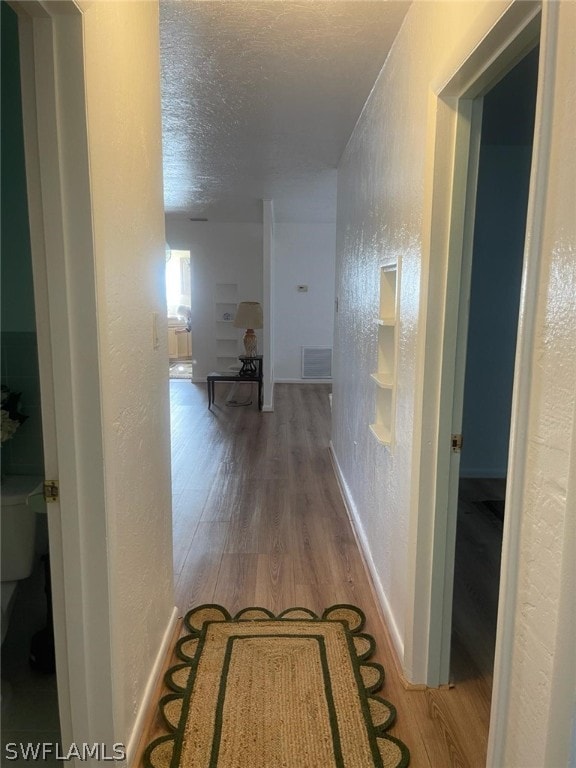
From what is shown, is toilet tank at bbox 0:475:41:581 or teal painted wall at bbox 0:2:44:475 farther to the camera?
toilet tank at bbox 0:475:41:581

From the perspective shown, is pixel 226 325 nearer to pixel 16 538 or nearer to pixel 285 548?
pixel 285 548

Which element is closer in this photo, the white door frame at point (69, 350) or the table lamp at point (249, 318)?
the white door frame at point (69, 350)

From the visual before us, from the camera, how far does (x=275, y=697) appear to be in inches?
70.8

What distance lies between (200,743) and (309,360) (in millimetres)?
6745

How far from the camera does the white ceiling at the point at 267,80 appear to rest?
6.43ft

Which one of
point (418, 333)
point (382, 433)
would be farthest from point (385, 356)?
point (418, 333)

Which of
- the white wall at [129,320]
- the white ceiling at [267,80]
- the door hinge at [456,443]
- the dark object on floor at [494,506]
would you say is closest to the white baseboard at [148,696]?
the white wall at [129,320]

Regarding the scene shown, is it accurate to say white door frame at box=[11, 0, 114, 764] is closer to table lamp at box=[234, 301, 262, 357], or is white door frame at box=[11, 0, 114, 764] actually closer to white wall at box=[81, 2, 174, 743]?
white wall at box=[81, 2, 174, 743]

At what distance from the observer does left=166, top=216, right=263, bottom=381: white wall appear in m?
7.90

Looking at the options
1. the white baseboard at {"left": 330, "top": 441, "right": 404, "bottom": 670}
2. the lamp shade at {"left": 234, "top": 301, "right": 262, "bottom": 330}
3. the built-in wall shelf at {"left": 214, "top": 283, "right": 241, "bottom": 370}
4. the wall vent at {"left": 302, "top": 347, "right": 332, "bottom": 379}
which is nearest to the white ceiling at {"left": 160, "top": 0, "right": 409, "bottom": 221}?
the lamp shade at {"left": 234, "top": 301, "right": 262, "bottom": 330}

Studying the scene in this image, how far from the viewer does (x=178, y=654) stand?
6.64ft

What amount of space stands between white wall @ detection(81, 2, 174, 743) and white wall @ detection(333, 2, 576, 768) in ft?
2.97

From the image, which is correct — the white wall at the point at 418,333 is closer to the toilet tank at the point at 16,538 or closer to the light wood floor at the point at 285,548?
the light wood floor at the point at 285,548

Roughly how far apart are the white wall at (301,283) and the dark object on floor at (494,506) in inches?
187
